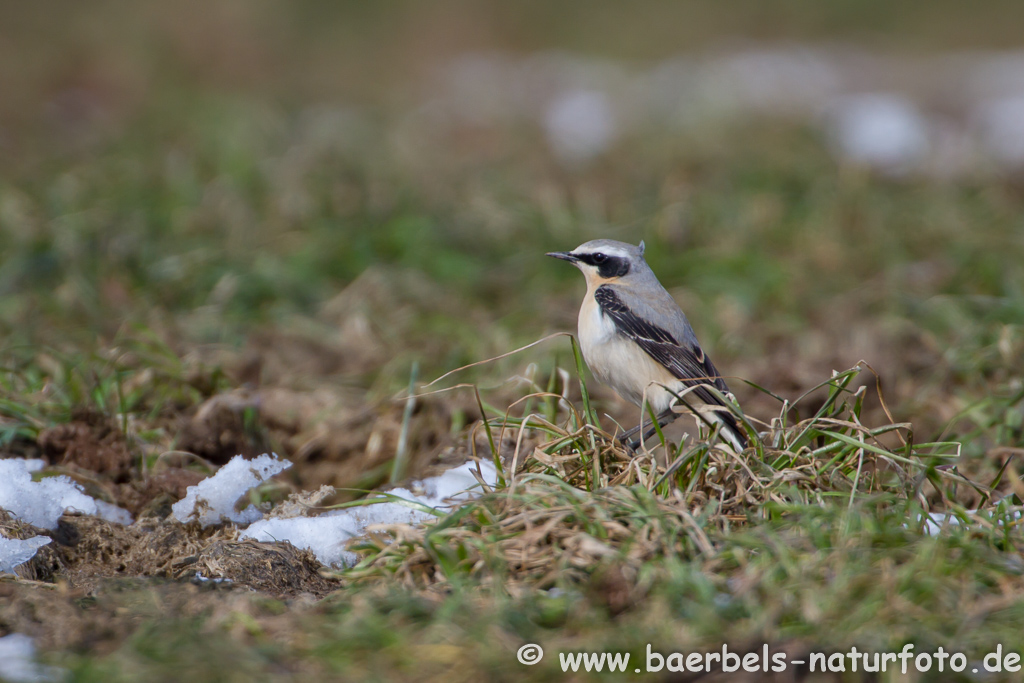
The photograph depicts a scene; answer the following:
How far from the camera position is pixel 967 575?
326cm

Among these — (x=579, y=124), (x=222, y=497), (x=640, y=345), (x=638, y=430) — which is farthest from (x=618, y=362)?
(x=579, y=124)

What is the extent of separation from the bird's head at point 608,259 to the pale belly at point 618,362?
0.33m

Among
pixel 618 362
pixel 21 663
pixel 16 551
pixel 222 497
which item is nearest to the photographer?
pixel 21 663

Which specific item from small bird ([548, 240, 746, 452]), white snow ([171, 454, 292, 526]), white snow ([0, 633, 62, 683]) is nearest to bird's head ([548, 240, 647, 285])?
small bird ([548, 240, 746, 452])

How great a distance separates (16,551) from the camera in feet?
12.3

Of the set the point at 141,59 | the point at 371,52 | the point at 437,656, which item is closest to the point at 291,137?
the point at 141,59

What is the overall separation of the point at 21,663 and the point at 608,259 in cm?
329

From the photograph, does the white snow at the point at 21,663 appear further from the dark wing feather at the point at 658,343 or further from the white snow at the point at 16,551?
the dark wing feather at the point at 658,343

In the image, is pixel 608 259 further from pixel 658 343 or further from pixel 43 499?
pixel 43 499

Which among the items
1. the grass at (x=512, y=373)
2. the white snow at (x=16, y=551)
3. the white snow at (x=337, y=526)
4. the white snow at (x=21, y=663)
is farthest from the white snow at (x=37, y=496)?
the white snow at (x=21, y=663)

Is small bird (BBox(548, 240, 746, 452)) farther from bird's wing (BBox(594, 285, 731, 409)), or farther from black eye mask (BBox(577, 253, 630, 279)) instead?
black eye mask (BBox(577, 253, 630, 279))

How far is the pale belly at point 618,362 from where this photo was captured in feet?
15.7

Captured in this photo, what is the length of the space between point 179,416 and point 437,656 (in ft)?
9.79

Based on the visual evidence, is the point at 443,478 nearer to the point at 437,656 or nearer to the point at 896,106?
the point at 437,656
